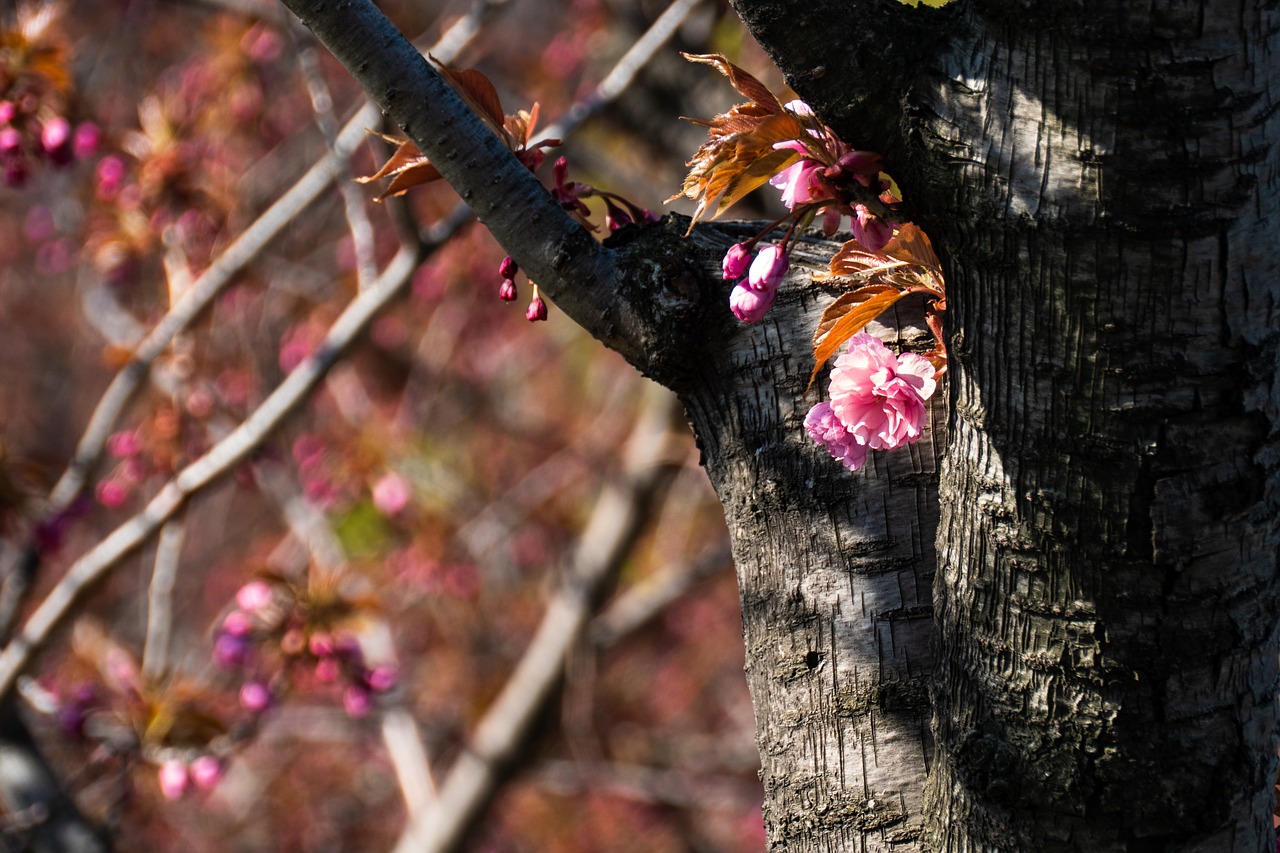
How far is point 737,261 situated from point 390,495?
3297 millimetres

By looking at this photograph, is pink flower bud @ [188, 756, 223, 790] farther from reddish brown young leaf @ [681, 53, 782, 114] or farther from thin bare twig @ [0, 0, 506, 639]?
reddish brown young leaf @ [681, 53, 782, 114]

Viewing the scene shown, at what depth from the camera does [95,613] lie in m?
5.64

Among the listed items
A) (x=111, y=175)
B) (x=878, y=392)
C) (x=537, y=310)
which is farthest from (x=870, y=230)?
(x=111, y=175)

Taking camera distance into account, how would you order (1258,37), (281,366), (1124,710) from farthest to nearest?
(281,366), (1124,710), (1258,37)

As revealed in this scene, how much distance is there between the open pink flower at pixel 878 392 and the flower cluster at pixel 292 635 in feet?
7.13

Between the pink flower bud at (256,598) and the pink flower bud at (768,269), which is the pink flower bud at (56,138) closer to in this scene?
the pink flower bud at (256,598)

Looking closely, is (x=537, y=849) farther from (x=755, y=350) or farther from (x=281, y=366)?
(x=755, y=350)

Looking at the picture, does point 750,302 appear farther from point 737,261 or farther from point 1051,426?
point 1051,426

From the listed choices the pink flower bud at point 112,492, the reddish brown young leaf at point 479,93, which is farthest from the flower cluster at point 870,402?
the pink flower bud at point 112,492

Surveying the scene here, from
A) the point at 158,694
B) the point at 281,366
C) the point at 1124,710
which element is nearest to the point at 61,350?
the point at 281,366

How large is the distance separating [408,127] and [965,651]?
706 millimetres

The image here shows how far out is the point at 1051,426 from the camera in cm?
79

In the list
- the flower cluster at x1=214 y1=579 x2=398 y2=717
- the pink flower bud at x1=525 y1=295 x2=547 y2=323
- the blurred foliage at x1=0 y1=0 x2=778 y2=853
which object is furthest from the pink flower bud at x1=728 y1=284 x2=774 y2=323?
the flower cluster at x1=214 y1=579 x2=398 y2=717

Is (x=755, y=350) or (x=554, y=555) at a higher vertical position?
(x=755, y=350)
